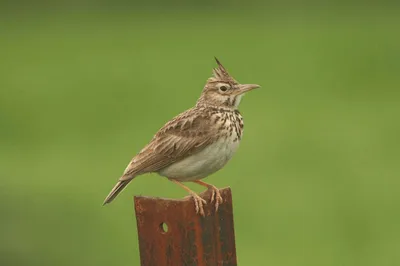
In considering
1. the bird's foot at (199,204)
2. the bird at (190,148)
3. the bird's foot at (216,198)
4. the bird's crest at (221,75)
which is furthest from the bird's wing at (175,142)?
the bird's foot at (199,204)

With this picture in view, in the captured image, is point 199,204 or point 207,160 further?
point 207,160

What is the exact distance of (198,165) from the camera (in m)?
8.62

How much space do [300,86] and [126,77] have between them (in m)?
3.67

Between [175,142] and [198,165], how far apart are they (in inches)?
8.8

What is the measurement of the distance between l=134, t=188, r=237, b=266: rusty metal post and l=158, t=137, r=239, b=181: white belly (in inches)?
57.5

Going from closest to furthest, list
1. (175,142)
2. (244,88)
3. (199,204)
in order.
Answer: (199,204)
(175,142)
(244,88)

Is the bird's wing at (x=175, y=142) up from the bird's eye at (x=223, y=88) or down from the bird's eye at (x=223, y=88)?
down

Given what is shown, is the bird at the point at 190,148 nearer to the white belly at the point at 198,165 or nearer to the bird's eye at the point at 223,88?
the white belly at the point at 198,165

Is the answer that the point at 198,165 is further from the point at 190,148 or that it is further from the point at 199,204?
the point at 199,204

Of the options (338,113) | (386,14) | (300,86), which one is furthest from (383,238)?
(386,14)

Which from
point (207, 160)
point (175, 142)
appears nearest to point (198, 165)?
point (207, 160)

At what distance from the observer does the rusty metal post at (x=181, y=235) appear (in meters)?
6.95

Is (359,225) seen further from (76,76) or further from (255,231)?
(76,76)

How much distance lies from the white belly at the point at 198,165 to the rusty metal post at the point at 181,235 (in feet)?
4.80
